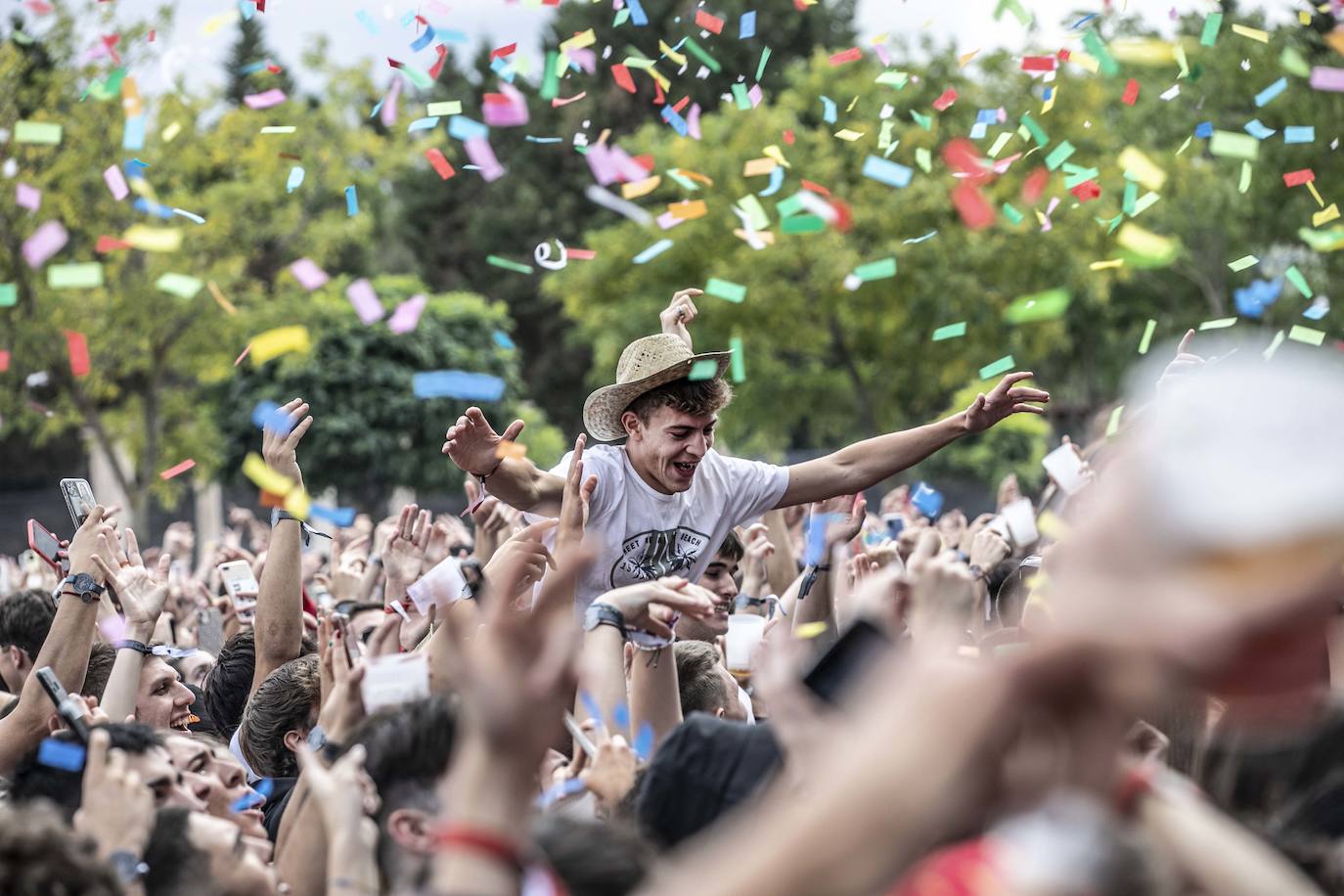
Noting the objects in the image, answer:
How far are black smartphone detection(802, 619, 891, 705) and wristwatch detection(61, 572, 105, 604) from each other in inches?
115

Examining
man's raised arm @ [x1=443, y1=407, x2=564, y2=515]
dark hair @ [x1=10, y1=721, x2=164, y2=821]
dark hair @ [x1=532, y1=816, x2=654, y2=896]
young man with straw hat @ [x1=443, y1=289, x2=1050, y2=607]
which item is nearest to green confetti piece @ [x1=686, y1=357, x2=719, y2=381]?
young man with straw hat @ [x1=443, y1=289, x2=1050, y2=607]

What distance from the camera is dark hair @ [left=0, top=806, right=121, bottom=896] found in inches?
93.3

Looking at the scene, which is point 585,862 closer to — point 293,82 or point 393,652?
point 393,652

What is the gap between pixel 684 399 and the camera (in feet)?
17.7

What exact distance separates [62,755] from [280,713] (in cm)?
100

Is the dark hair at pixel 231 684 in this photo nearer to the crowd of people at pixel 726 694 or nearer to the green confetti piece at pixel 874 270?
the crowd of people at pixel 726 694

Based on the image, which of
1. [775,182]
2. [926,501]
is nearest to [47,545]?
[926,501]

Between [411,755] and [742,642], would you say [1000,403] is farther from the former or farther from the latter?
[411,755]

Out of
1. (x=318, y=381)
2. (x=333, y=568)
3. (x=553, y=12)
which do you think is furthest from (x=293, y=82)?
(x=333, y=568)

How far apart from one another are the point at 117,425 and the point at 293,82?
81.8 feet

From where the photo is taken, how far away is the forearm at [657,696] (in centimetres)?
373

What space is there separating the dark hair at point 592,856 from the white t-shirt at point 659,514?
107 inches

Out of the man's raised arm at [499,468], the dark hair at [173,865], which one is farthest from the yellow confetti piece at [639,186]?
the dark hair at [173,865]

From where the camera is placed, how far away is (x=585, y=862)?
7.54 ft
